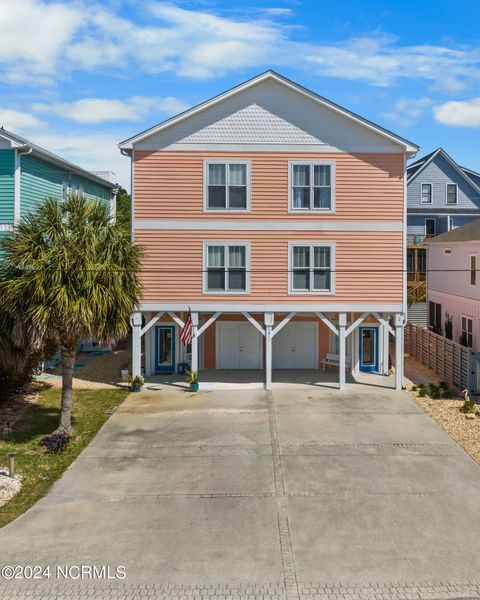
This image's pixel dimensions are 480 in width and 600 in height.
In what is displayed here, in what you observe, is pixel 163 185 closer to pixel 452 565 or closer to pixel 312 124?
pixel 312 124

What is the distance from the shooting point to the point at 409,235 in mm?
39031

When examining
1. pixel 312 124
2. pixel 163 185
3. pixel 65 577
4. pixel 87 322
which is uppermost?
pixel 312 124

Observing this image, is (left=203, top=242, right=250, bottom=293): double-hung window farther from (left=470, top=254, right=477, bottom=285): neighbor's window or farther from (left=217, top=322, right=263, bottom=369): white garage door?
(left=470, top=254, right=477, bottom=285): neighbor's window

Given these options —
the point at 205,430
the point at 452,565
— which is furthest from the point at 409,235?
the point at 452,565

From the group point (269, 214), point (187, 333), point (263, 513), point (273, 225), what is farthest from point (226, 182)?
point (263, 513)

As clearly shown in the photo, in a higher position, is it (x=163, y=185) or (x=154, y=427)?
(x=163, y=185)

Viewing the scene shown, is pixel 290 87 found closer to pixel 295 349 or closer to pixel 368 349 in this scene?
pixel 295 349

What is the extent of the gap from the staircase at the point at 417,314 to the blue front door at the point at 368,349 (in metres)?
11.9

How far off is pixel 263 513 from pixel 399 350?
36.5ft

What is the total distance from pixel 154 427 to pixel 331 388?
7.41 m

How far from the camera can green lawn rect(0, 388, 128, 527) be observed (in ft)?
37.6

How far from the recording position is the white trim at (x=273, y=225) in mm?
20453

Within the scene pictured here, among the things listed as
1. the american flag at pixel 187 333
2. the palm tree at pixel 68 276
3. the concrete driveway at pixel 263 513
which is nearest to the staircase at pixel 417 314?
the concrete driveway at pixel 263 513

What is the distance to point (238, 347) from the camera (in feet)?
76.9
